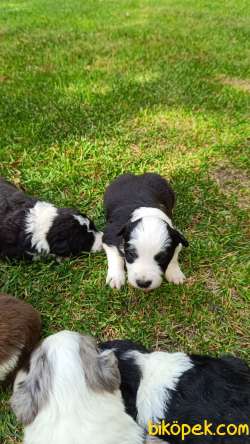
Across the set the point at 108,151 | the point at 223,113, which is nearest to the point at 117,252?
the point at 108,151

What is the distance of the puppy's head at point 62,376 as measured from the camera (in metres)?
2.65

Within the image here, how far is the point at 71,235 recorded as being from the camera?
4.68m

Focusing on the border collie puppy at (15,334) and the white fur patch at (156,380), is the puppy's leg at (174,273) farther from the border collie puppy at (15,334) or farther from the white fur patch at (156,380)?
the border collie puppy at (15,334)

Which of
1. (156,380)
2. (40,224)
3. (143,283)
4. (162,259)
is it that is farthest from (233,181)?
(156,380)

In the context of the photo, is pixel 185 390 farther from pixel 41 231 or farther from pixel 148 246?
pixel 41 231

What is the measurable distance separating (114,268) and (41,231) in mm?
905

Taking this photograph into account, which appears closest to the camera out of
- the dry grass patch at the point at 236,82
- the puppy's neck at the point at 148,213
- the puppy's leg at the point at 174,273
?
the puppy's neck at the point at 148,213

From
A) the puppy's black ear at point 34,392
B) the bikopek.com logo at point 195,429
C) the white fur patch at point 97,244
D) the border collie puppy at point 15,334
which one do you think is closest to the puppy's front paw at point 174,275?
the white fur patch at point 97,244

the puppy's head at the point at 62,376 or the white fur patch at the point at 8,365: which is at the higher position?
the puppy's head at the point at 62,376

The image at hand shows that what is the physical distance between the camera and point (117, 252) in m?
4.57

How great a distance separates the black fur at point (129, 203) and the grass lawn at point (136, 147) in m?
0.33

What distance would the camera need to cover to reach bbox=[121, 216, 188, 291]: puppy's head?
4.07m

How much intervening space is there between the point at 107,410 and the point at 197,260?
2.36 meters

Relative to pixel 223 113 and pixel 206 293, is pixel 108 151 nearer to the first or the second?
pixel 223 113
